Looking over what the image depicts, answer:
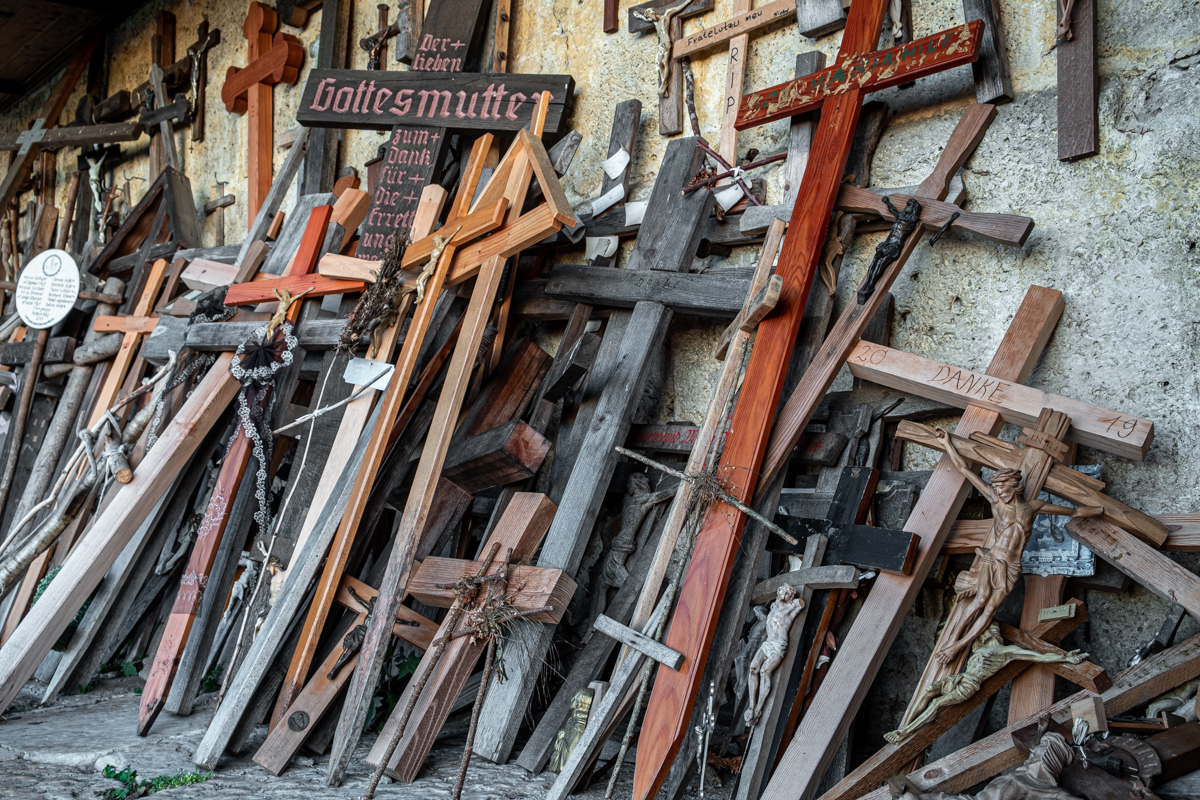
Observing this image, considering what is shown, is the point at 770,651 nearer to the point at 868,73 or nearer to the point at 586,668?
the point at 586,668

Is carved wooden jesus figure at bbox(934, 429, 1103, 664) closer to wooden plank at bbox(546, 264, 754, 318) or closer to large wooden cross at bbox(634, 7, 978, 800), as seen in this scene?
large wooden cross at bbox(634, 7, 978, 800)

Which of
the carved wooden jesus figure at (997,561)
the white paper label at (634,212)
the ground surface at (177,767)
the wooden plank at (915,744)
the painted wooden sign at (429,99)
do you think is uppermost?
the painted wooden sign at (429,99)

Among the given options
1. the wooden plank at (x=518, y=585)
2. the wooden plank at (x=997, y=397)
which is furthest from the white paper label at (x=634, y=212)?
the wooden plank at (x=518, y=585)

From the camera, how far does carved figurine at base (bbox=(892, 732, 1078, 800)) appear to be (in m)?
1.96

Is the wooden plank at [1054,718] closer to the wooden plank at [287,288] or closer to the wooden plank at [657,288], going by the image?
the wooden plank at [657,288]

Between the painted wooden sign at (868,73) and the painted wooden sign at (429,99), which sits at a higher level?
the painted wooden sign at (429,99)

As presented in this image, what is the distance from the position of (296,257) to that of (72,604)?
1.95 m

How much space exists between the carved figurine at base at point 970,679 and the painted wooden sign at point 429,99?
3122mm

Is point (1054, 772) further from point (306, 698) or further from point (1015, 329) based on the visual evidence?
point (306, 698)

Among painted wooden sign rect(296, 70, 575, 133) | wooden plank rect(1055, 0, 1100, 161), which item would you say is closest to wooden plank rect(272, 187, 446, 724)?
painted wooden sign rect(296, 70, 575, 133)

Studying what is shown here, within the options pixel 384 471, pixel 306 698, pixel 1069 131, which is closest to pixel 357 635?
pixel 306 698

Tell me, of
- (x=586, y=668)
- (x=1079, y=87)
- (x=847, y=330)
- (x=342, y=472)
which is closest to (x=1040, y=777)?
(x=847, y=330)

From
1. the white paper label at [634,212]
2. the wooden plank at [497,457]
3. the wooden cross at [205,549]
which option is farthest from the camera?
the white paper label at [634,212]

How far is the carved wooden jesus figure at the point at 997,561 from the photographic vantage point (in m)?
2.60
